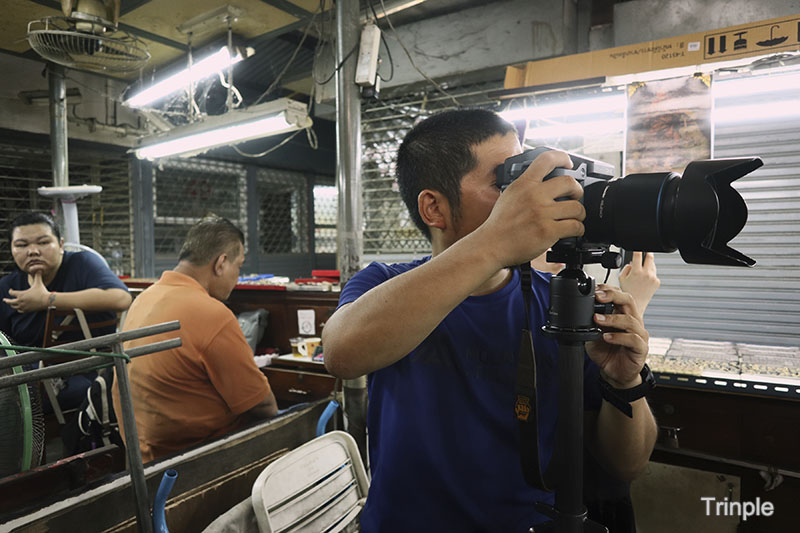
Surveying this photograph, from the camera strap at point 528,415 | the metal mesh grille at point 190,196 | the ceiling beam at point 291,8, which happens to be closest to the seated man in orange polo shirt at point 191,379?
the camera strap at point 528,415

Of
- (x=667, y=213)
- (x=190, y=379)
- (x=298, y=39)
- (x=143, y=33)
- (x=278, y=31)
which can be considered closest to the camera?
(x=667, y=213)

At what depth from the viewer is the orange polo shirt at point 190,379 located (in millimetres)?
1929

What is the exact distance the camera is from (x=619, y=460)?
3.29 ft

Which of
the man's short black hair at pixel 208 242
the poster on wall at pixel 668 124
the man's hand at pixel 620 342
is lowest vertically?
the man's hand at pixel 620 342

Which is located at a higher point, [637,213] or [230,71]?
[230,71]

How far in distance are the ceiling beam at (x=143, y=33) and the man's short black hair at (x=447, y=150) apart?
13.4 ft

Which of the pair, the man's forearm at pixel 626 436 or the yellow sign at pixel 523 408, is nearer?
the yellow sign at pixel 523 408

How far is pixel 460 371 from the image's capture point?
105 centimetres

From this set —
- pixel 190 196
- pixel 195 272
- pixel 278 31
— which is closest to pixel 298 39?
pixel 278 31

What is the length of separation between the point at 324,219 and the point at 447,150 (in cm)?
737

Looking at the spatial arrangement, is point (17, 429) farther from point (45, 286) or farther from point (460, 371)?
point (45, 286)

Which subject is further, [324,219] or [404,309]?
[324,219]

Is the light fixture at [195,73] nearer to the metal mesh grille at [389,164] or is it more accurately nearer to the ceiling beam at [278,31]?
the ceiling beam at [278,31]

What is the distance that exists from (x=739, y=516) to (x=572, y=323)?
1.96 m
